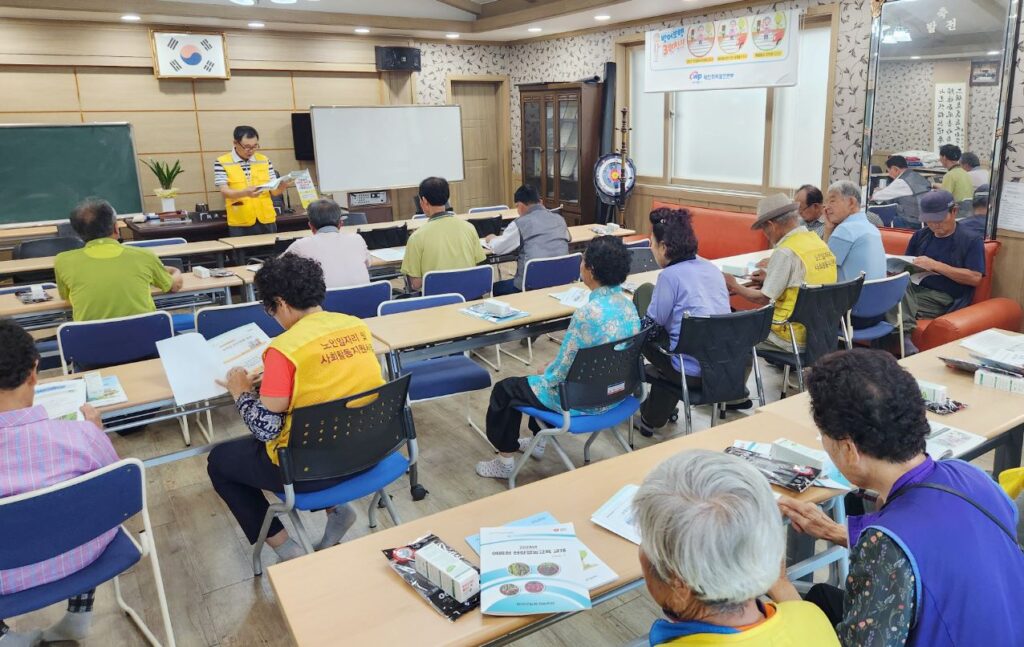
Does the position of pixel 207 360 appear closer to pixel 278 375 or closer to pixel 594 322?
pixel 278 375

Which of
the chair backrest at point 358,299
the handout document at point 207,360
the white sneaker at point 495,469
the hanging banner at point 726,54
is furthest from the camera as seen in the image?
the hanging banner at point 726,54

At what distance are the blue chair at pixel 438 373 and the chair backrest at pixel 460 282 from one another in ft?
1.26

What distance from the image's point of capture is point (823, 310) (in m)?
3.74

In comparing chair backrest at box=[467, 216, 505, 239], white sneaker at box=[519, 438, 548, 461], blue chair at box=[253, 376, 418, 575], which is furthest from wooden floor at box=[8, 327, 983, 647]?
chair backrest at box=[467, 216, 505, 239]

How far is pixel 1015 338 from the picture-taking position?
9.71ft

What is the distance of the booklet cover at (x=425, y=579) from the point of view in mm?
1480

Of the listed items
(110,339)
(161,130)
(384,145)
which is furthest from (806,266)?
(161,130)

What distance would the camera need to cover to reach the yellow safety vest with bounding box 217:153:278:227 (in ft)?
22.6

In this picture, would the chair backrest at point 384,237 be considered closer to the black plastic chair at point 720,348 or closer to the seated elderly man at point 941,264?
the black plastic chair at point 720,348

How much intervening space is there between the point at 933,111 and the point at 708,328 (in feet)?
11.9

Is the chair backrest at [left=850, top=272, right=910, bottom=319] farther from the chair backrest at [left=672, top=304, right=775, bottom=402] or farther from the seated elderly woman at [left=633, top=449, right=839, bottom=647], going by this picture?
the seated elderly woman at [left=633, top=449, right=839, bottom=647]

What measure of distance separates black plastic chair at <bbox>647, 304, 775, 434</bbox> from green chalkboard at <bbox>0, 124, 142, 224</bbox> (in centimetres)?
686

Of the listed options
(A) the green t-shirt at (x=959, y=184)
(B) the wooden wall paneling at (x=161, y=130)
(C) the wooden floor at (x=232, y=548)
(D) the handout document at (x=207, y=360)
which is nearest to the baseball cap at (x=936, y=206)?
(A) the green t-shirt at (x=959, y=184)

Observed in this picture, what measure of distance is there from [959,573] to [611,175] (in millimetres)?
7681
